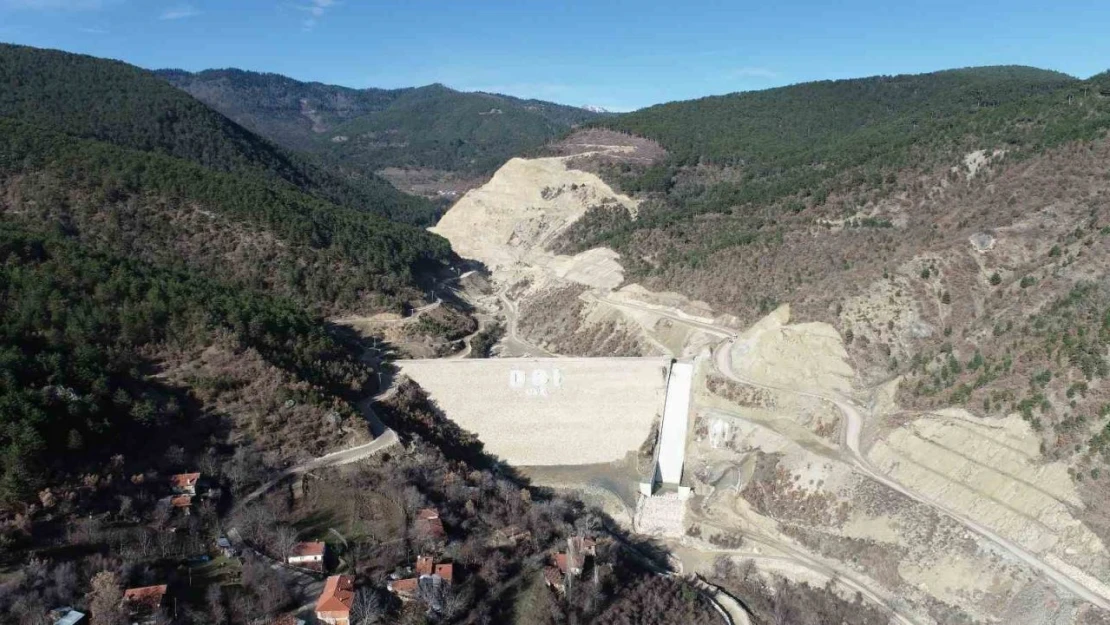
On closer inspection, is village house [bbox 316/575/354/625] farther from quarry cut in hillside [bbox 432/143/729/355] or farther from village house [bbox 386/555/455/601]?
quarry cut in hillside [bbox 432/143/729/355]

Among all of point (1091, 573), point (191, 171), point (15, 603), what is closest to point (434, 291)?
point (191, 171)

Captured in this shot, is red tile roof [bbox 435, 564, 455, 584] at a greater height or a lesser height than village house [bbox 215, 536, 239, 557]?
lesser

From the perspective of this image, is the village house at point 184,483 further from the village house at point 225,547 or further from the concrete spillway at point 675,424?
the concrete spillway at point 675,424

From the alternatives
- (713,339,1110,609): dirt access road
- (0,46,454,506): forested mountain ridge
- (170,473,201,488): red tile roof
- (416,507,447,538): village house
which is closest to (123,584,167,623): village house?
(0,46,454,506): forested mountain ridge

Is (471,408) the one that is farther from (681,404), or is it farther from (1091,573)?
(1091,573)

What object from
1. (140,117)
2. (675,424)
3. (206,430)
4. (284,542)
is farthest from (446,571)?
(140,117)

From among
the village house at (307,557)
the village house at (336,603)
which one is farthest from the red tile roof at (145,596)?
the village house at (336,603)
